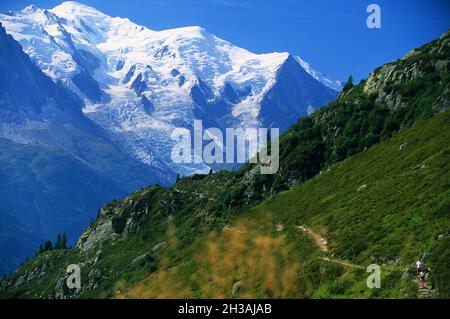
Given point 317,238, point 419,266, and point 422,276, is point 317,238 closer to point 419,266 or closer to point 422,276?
point 419,266

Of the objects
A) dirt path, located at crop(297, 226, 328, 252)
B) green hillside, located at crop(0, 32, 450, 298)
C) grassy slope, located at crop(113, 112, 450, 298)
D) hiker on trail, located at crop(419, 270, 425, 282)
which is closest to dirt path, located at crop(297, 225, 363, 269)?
dirt path, located at crop(297, 226, 328, 252)

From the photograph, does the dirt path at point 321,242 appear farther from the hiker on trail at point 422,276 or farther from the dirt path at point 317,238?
the hiker on trail at point 422,276

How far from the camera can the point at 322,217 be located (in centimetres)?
9200

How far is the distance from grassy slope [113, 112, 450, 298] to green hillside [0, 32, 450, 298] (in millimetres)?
213

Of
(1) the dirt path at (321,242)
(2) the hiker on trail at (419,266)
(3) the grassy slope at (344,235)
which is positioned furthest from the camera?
(1) the dirt path at (321,242)

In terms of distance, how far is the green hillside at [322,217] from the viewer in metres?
65.6

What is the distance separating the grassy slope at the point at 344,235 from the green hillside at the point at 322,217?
0.21m

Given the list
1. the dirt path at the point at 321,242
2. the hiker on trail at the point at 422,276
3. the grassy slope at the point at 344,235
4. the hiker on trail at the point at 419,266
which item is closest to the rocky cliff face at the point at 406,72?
the grassy slope at the point at 344,235

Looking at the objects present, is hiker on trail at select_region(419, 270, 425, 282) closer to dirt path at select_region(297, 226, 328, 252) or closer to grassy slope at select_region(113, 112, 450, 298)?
grassy slope at select_region(113, 112, 450, 298)

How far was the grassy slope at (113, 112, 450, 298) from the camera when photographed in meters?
61.8

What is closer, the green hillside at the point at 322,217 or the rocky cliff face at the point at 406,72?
the green hillside at the point at 322,217
